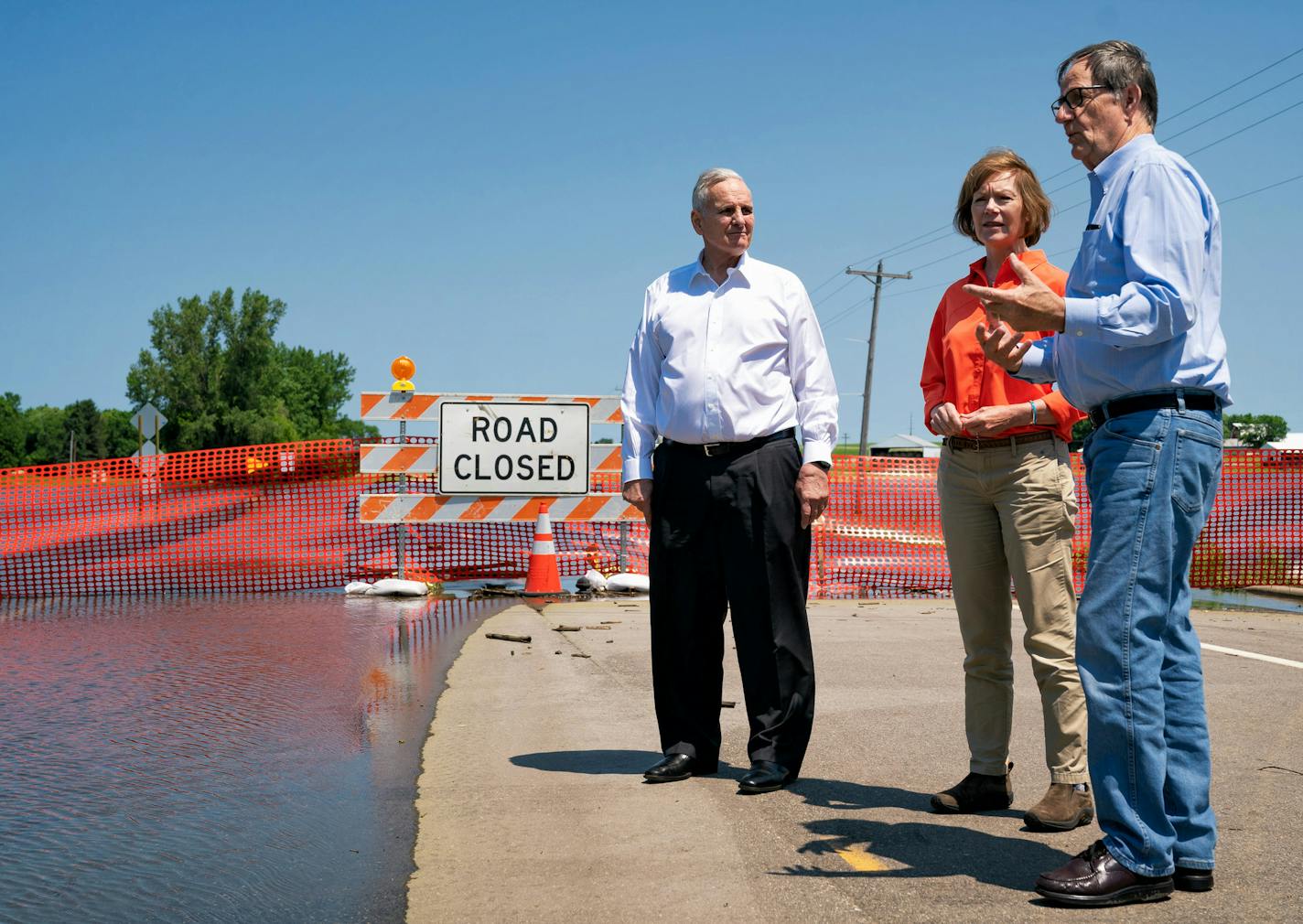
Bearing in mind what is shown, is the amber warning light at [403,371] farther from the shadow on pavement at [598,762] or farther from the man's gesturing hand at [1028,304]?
the man's gesturing hand at [1028,304]

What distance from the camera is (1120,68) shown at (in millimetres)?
3359

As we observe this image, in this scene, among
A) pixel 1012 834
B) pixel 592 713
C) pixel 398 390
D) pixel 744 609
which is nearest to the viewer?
pixel 1012 834

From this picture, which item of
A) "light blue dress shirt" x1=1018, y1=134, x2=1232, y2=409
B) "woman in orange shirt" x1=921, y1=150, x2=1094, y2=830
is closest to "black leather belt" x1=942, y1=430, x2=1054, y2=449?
"woman in orange shirt" x1=921, y1=150, x2=1094, y2=830

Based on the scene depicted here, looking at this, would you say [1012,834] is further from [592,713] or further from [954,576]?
A: [592,713]

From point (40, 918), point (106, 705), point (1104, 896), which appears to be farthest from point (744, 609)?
point (106, 705)

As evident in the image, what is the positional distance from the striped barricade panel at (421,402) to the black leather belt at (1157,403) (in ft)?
28.5

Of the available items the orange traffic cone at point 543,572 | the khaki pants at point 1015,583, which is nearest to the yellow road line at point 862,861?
the khaki pants at point 1015,583

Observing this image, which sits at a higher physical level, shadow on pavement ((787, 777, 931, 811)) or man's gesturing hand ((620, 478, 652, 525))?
man's gesturing hand ((620, 478, 652, 525))

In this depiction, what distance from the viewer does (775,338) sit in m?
4.75

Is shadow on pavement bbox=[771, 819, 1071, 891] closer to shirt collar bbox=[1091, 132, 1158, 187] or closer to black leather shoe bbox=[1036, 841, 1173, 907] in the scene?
black leather shoe bbox=[1036, 841, 1173, 907]

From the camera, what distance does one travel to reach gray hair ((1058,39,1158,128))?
11.0 ft

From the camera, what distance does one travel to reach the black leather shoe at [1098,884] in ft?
10.3

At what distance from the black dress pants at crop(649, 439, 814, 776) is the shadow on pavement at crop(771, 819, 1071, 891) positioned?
2.26ft

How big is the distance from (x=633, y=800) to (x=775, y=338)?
170 cm
